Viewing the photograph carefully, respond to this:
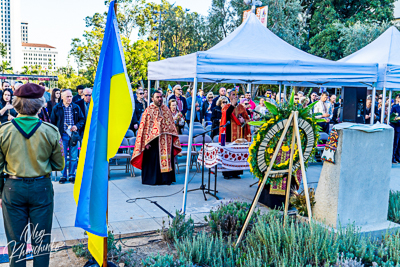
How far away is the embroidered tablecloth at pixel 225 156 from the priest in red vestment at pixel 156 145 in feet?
3.41

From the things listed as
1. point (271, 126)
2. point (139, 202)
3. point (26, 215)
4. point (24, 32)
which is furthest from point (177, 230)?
point (24, 32)

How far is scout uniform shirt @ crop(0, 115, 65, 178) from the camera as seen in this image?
3139 mm

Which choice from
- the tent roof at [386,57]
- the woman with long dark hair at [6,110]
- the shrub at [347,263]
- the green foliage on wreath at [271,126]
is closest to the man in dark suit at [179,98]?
the woman with long dark hair at [6,110]

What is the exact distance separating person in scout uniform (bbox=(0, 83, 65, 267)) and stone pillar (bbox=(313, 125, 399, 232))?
10.7ft

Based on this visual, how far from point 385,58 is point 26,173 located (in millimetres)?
8743

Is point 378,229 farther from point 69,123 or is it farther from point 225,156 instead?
point 69,123

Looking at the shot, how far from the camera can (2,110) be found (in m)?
8.05

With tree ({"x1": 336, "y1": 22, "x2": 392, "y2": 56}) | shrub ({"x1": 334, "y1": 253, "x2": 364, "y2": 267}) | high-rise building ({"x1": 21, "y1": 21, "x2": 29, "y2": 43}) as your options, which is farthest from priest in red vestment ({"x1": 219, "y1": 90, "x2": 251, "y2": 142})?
high-rise building ({"x1": 21, "y1": 21, "x2": 29, "y2": 43})

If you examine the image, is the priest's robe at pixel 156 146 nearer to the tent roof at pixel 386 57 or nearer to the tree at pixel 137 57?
the tent roof at pixel 386 57

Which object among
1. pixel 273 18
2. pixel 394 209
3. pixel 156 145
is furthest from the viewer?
pixel 273 18

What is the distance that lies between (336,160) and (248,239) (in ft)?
5.05

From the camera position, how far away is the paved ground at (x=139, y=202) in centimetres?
524

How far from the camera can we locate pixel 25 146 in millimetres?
3160

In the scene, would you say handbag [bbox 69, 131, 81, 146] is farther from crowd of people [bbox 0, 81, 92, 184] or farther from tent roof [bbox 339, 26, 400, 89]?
tent roof [bbox 339, 26, 400, 89]
